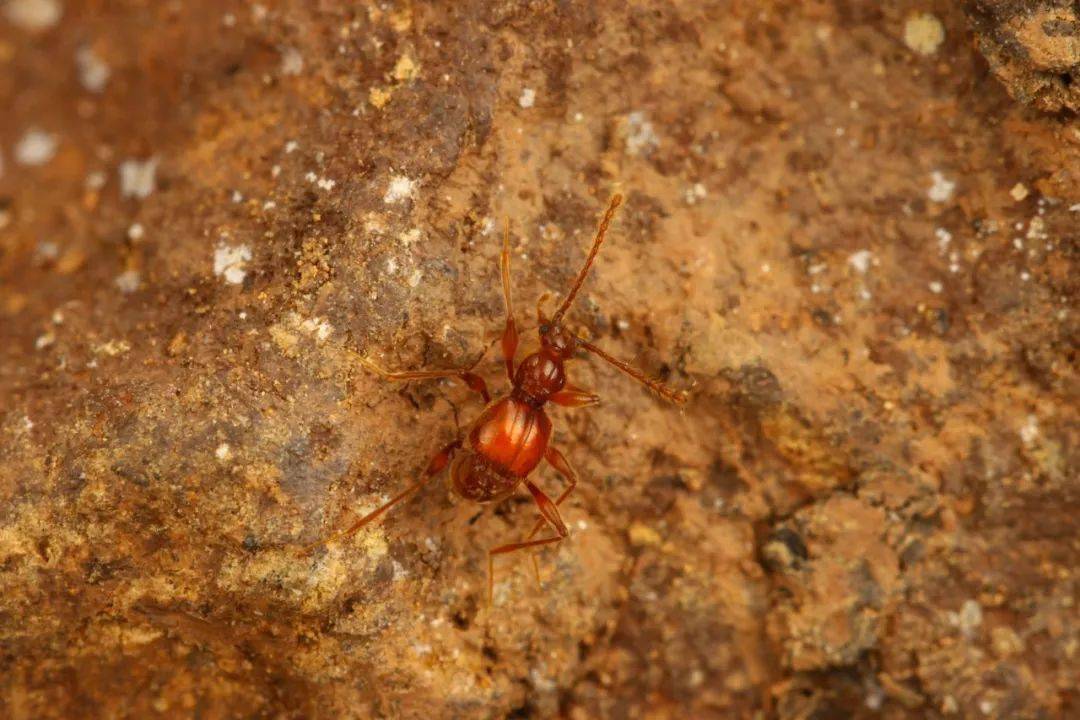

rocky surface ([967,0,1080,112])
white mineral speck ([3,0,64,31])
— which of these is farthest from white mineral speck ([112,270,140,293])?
rocky surface ([967,0,1080,112])

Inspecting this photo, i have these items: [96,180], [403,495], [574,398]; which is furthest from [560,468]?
[96,180]

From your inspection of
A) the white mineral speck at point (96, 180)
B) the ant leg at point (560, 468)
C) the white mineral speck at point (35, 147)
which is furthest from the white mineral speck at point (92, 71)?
the ant leg at point (560, 468)

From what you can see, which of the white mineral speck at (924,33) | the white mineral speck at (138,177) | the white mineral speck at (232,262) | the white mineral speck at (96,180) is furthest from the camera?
the white mineral speck at (96,180)

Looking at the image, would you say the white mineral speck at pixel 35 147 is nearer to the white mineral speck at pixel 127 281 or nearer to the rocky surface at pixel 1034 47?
the white mineral speck at pixel 127 281

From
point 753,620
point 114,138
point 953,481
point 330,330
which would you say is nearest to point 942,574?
point 953,481

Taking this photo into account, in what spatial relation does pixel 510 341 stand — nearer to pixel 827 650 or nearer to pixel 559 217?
pixel 559 217

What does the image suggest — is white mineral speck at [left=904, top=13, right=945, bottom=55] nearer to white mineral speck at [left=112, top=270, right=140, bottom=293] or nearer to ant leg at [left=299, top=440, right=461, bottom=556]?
ant leg at [left=299, top=440, right=461, bottom=556]
